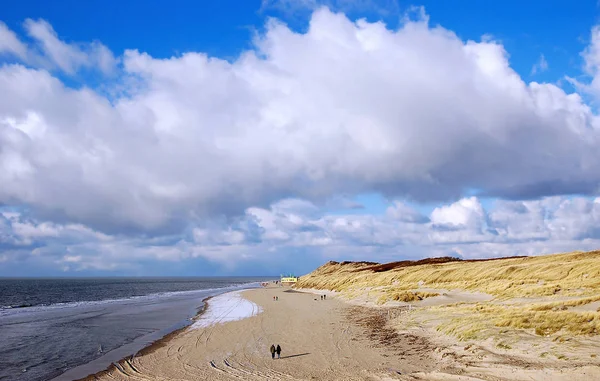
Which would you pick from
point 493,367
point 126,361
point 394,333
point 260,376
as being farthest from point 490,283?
point 126,361

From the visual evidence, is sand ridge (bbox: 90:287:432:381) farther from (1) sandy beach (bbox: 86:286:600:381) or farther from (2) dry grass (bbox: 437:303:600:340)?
(2) dry grass (bbox: 437:303:600:340)

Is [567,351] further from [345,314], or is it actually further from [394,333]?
[345,314]

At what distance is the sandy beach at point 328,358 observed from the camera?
16094 mm

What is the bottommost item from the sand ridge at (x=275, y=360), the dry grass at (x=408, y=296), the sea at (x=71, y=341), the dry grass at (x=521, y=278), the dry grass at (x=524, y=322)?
the sea at (x=71, y=341)

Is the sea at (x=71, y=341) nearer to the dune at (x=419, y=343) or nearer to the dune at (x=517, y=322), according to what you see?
the dune at (x=419, y=343)

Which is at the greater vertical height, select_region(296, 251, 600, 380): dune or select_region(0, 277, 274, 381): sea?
select_region(296, 251, 600, 380): dune

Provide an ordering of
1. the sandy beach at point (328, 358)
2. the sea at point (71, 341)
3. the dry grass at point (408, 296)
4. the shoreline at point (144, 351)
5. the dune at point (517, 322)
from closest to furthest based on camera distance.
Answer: the dune at point (517, 322)
the sandy beach at point (328, 358)
the shoreline at point (144, 351)
the sea at point (71, 341)
the dry grass at point (408, 296)

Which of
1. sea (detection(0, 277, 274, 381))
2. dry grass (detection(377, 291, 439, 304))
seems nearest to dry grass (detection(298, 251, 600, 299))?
dry grass (detection(377, 291, 439, 304))

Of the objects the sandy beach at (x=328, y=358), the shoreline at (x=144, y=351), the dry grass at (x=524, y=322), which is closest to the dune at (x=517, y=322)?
the dry grass at (x=524, y=322)

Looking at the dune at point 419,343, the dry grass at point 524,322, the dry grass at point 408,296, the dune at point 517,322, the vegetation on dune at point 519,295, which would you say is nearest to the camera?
the dune at point 517,322

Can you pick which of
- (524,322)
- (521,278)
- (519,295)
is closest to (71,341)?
(524,322)

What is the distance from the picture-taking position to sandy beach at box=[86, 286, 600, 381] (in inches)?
634

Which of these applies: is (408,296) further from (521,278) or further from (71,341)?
(71,341)

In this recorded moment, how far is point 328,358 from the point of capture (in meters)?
21.2
